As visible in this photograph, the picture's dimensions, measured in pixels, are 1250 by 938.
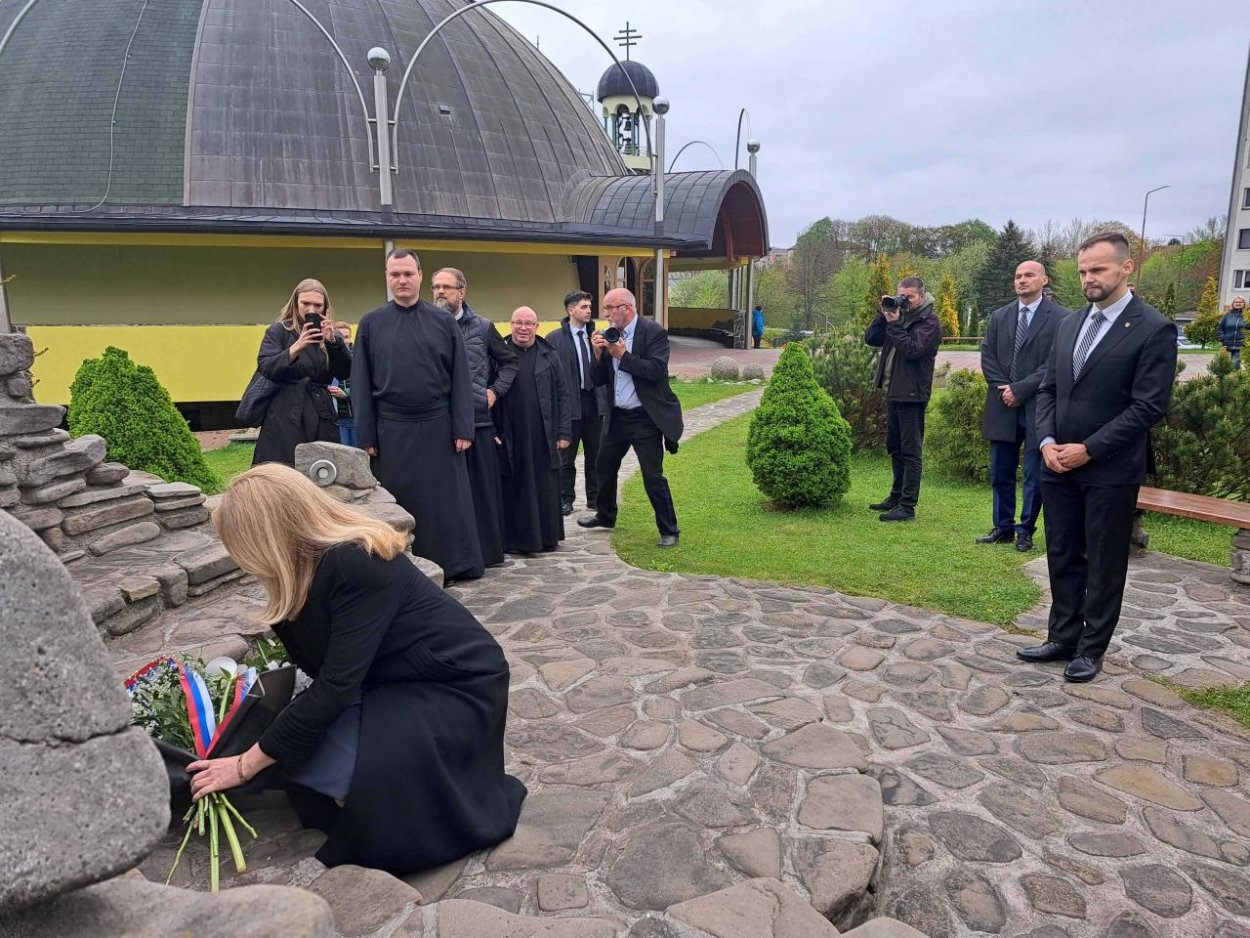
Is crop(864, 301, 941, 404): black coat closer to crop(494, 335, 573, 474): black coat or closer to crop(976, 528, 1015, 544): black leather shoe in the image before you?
crop(976, 528, 1015, 544): black leather shoe

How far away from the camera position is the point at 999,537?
6.98 m

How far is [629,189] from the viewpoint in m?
23.3

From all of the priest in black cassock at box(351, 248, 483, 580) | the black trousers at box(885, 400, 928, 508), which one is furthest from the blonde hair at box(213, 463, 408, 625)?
the black trousers at box(885, 400, 928, 508)

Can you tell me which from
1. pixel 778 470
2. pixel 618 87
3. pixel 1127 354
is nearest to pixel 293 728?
pixel 1127 354

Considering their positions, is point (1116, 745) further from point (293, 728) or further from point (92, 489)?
point (92, 489)

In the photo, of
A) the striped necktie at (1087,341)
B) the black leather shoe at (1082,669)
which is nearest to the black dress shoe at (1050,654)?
the black leather shoe at (1082,669)

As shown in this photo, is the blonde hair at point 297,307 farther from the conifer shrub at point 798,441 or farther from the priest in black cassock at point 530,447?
the conifer shrub at point 798,441

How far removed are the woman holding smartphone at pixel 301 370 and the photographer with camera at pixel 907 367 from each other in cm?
450

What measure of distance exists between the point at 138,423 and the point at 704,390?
13.1 metres

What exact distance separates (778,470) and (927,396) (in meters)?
1.50

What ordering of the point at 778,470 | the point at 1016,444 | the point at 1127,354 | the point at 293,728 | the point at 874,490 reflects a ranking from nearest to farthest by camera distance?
the point at 293,728
the point at 1127,354
the point at 1016,444
the point at 778,470
the point at 874,490

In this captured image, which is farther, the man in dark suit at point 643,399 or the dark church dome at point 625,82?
the dark church dome at point 625,82

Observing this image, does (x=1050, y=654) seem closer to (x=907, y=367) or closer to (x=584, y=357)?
(x=907, y=367)

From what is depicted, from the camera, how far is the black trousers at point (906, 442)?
7559mm
